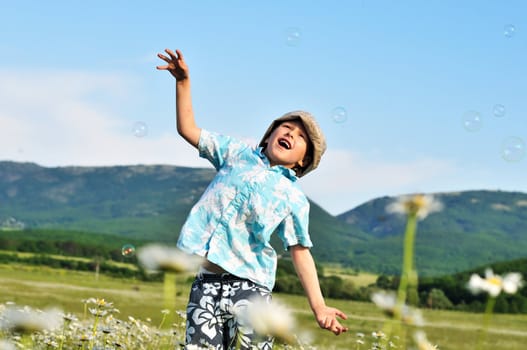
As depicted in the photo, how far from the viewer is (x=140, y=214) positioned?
126250 mm

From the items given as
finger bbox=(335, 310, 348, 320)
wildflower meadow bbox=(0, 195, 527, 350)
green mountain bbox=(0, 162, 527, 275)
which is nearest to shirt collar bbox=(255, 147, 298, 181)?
wildflower meadow bbox=(0, 195, 527, 350)

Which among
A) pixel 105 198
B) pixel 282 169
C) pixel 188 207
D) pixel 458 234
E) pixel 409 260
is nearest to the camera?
pixel 409 260

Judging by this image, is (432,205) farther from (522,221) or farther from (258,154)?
(522,221)

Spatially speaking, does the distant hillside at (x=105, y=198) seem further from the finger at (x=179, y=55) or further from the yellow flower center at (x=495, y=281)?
the yellow flower center at (x=495, y=281)

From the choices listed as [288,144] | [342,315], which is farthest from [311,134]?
[342,315]

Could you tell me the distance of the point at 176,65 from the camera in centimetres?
402

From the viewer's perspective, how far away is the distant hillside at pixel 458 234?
242 ft

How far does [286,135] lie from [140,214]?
123765mm

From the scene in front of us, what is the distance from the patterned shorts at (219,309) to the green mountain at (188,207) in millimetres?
39228

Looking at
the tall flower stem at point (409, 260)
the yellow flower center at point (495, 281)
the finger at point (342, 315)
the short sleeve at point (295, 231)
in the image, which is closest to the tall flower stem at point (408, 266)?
the tall flower stem at point (409, 260)

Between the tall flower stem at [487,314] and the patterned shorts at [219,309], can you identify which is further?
the patterned shorts at [219,309]

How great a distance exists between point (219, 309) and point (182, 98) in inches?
42.6

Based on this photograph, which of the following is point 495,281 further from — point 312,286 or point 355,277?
point 355,277

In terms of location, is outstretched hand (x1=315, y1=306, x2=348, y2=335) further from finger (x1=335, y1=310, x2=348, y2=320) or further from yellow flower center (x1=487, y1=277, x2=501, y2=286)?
yellow flower center (x1=487, y1=277, x2=501, y2=286)
